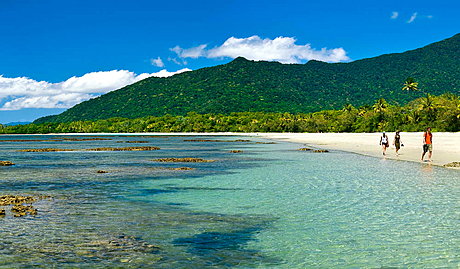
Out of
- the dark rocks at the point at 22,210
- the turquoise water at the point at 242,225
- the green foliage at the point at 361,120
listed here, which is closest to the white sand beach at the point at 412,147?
the turquoise water at the point at 242,225

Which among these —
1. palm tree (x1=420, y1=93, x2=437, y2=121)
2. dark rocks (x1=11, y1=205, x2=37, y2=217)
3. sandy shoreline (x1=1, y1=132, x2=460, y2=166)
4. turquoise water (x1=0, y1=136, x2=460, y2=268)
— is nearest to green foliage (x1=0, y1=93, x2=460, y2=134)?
palm tree (x1=420, y1=93, x2=437, y2=121)

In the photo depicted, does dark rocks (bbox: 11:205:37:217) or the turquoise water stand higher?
dark rocks (bbox: 11:205:37:217)

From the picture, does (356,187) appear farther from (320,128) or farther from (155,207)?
(320,128)

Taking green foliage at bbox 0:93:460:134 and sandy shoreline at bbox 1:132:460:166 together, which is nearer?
sandy shoreline at bbox 1:132:460:166

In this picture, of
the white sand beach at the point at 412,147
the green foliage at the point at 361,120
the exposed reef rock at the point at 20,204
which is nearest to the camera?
the exposed reef rock at the point at 20,204

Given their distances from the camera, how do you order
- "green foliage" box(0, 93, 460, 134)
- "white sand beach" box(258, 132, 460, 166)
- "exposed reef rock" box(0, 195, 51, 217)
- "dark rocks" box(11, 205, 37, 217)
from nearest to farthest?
"dark rocks" box(11, 205, 37, 217) → "exposed reef rock" box(0, 195, 51, 217) → "white sand beach" box(258, 132, 460, 166) → "green foliage" box(0, 93, 460, 134)

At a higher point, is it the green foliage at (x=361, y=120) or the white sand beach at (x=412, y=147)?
the green foliage at (x=361, y=120)

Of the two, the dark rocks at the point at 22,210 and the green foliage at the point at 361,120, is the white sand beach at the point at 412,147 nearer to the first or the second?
the green foliage at the point at 361,120

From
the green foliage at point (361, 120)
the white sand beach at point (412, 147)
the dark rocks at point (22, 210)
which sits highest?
the green foliage at point (361, 120)

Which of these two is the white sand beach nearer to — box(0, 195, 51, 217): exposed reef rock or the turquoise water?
the turquoise water

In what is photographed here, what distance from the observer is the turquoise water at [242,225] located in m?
9.24

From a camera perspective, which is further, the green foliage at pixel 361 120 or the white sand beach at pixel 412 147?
the green foliage at pixel 361 120

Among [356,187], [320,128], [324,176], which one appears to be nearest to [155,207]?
[356,187]

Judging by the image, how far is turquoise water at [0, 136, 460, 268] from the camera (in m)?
9.24
